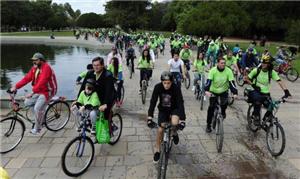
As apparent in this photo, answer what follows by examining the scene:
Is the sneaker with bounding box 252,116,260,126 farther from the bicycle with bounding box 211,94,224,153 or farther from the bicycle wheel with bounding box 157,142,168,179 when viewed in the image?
the bicycle wheel with bounding box 157,142,168,179

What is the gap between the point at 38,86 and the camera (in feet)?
24.2

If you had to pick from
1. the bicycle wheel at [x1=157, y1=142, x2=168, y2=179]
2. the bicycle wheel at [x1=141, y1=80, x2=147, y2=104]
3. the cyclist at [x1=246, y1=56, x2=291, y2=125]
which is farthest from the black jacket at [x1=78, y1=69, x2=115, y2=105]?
the bicycle wheel at [x1=141, y1=80, x2=147, y2=104]

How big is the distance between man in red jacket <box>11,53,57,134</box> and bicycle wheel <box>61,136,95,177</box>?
194 cm

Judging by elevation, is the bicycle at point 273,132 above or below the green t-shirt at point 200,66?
below

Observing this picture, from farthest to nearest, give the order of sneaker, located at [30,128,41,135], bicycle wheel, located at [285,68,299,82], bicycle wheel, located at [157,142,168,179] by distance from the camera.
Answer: bicycle wheel, located at [285,68,299,82], sneaker, located at [30,128,41,135], bicycle wheel, located at [157,142,168,179]

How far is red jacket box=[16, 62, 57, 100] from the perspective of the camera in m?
7.39

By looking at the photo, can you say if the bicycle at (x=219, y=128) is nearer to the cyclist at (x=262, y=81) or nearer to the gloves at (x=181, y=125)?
the cyclist at (x=262, y=81)

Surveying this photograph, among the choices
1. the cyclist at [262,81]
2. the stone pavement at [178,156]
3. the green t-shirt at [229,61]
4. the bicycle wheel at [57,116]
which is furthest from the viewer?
the green t-shirt at [229,61]

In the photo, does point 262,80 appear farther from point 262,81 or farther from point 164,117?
point 164,117

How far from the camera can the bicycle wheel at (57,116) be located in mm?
8117

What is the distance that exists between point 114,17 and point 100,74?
92163 millimetres

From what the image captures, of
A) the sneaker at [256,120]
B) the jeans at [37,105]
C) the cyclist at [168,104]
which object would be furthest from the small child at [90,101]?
the sneaker at [256,120]

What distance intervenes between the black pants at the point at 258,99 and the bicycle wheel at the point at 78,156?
153 inches

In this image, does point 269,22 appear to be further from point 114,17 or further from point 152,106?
point 152,106
